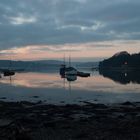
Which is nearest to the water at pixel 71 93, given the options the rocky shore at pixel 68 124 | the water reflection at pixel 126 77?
the rocky shore at pixel 68 124

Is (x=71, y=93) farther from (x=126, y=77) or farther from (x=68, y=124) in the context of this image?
(x=126, y=77)

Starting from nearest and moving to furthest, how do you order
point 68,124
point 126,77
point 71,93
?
point 68,124
point 71,93
point 126,77

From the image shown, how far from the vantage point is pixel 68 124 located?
2247 centimetres

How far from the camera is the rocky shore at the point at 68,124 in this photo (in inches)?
682

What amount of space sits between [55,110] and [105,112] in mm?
3803

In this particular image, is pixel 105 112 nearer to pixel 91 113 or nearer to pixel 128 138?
pixel 91 113

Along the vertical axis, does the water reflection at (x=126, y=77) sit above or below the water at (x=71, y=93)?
below

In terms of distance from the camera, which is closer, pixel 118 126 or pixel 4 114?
pixel 118 126

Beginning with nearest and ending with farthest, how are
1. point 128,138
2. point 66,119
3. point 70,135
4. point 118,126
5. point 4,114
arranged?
point 128,138 < point 70,135 < point 118,126 < point 66,119 < point 4,114

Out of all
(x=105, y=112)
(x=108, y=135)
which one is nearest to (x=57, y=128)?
(x=108, y=135)

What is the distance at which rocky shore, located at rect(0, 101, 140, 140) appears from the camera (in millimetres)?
17312

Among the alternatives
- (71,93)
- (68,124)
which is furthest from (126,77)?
(68,124)

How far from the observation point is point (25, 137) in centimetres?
1502

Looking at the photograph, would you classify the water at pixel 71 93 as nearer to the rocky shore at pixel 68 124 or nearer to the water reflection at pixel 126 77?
the rocky shore at pixel 68 124
